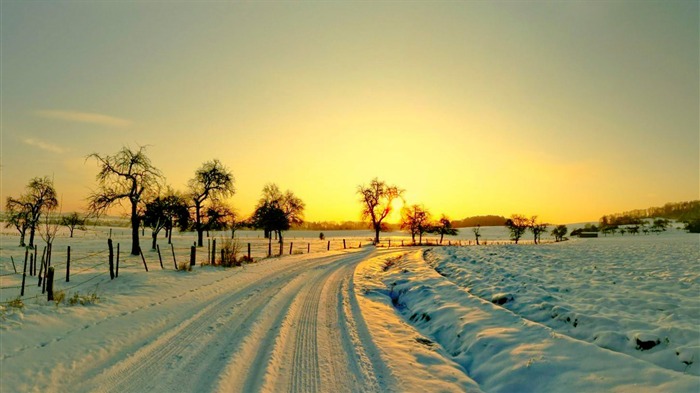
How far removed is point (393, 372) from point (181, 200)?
55.1 meters

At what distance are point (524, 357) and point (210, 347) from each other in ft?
19.3

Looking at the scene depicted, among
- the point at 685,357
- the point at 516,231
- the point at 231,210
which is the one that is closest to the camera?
the point at 685,357

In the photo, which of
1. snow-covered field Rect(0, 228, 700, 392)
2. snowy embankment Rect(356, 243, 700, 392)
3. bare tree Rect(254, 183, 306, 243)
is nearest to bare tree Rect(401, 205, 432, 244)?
bare tree Rect(254, 183, 306, 243)

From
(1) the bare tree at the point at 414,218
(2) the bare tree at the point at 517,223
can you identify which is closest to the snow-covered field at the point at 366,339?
(1) the bare tree at the point at 414,218

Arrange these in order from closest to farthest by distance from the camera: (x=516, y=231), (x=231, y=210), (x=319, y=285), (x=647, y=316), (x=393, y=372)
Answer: (x=393, y=372) → (x=647, y=316) → (x=319, y=285) → (x=231, y=210) → (x=516, y=231)

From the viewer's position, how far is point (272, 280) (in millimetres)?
14898

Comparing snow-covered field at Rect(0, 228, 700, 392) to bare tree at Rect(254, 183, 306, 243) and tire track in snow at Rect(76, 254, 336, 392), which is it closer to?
tire track in snow at Rect(76, 254, 336, 392)

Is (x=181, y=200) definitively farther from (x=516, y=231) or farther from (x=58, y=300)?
(x=516, y=231)

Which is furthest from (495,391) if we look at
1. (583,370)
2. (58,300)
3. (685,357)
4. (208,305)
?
(58,300)

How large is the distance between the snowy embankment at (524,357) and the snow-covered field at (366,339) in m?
0.03

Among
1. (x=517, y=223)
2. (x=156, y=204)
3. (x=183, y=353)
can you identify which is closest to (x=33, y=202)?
(x=156, y=204)

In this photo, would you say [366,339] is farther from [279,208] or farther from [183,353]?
[279,208]

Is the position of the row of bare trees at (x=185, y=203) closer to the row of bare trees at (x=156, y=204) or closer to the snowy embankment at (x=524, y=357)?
the row of bare trees at (x=156, y=204)

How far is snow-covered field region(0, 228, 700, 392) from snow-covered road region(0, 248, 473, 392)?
33 millimetres
